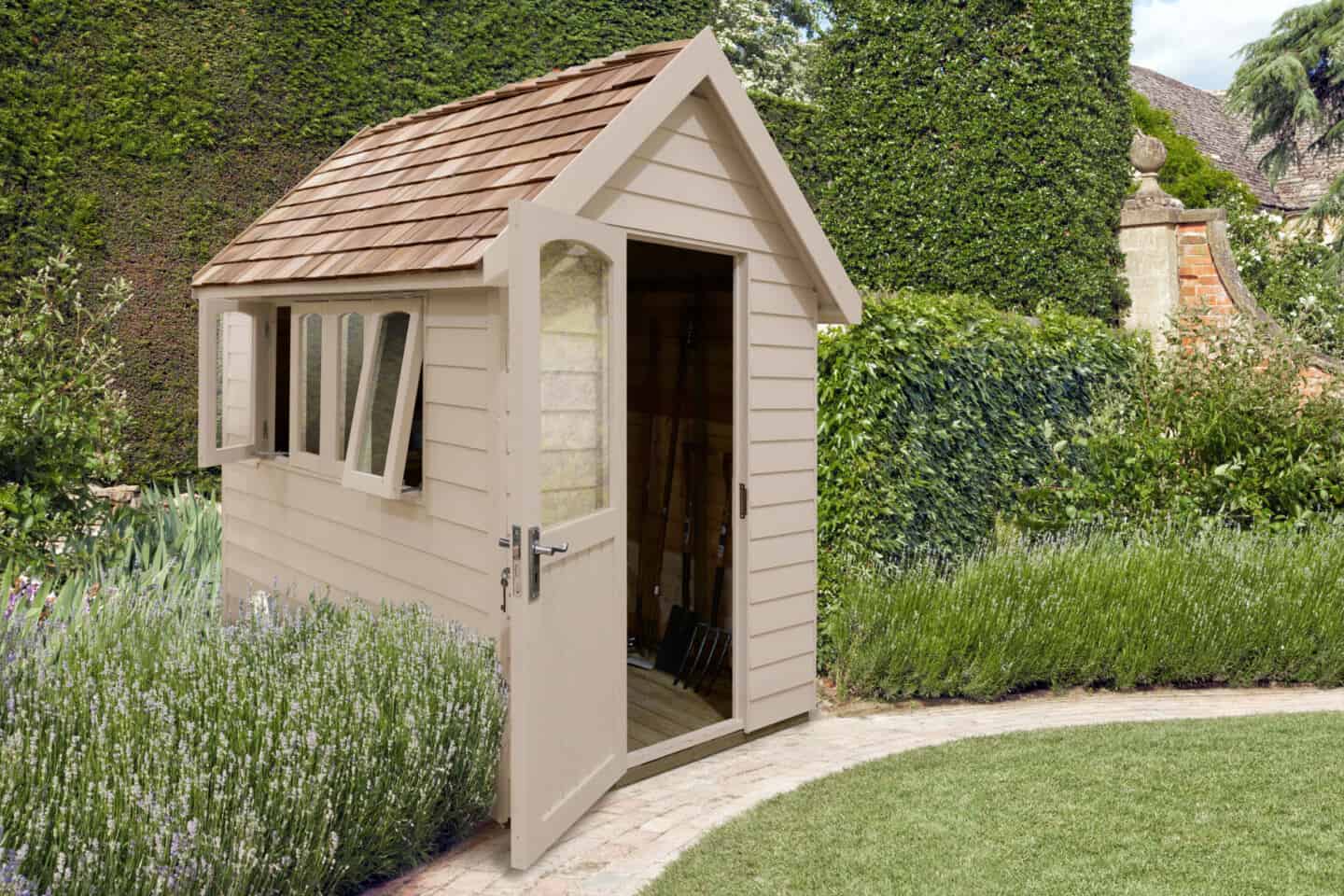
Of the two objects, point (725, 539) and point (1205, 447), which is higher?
point (1205, 447)

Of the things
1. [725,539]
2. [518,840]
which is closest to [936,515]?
[725,539]

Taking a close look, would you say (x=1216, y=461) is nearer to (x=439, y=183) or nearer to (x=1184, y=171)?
(x=439, y=183)

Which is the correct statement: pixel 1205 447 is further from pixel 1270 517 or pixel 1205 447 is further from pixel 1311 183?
pixel 1311 183

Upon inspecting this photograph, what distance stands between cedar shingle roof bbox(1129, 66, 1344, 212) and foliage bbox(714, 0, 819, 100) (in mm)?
8924

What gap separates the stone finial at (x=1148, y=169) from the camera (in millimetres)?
12227

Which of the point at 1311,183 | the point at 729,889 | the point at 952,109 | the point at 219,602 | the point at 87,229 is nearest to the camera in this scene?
the point at 729,889

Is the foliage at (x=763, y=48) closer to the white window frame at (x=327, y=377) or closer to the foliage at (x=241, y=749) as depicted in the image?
the white window frame at (x=327, y=377)

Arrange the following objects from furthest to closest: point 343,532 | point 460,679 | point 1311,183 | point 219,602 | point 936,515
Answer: point 1311,183 < point 936,515 < point 219,602 < point 343,532 < point 460,679

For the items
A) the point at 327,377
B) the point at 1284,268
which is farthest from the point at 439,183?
the point at 1284,268

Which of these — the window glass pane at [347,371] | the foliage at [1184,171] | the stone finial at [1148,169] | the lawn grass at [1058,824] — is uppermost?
the foliage at [1184,171]

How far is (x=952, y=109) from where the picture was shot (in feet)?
40.6

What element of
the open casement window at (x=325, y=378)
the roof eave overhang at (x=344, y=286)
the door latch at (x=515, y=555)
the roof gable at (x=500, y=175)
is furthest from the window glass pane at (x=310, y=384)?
the door latch at (x=515, y=555)

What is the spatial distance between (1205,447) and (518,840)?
6538mm

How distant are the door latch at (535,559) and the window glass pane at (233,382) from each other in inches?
135
